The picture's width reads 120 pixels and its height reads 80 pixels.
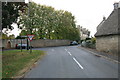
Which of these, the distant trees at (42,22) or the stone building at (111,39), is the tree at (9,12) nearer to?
the stone building at (111,39)

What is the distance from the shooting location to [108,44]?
22.8 metres

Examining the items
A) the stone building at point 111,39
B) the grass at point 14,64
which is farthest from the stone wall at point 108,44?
the grass at point 14,64

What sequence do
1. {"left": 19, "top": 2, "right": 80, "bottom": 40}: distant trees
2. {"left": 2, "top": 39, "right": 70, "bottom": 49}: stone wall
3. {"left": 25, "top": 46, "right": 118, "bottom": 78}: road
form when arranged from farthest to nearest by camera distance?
{"left": 19, "top": 2, "right": 80, "bottom": 40}: distant trees, {"left": 2, "top": 39, "right": 70, "bottom": 49}: stone wall, {"left": 25, "top": 46, "right": 118, "bottom": 78}: road

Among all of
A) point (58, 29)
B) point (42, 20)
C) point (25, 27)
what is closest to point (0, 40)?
point (25, 27)

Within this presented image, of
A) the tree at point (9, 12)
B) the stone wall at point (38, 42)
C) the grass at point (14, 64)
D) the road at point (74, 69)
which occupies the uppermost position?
the tree at point (9, 12)

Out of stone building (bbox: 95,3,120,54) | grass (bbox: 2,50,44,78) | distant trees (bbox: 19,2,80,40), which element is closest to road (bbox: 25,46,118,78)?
grass (bbox: 2,50,44,78)

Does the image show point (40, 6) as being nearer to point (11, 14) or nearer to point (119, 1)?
point (119, 1)

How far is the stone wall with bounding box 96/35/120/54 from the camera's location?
67.9 ft

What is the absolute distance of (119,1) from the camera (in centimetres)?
2892

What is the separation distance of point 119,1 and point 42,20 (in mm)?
21277

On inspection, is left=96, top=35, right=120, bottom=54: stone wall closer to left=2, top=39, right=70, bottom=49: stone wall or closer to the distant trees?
the distant trees

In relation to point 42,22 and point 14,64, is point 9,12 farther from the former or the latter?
point 42,22

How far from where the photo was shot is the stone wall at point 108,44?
67.9 feet

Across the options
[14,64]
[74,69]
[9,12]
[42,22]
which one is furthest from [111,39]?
[42,22]
